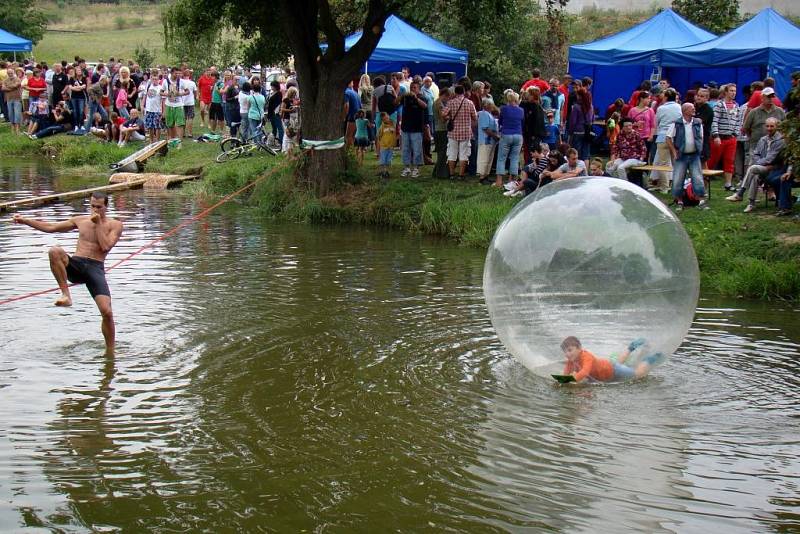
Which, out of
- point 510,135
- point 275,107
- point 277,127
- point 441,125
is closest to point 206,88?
point 277,127

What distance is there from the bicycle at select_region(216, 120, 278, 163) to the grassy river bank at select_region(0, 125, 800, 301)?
37cm

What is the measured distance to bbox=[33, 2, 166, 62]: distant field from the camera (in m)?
51.9

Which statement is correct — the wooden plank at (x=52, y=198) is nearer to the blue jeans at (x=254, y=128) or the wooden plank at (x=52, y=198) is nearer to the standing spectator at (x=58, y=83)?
the blue jeans at (x=254, y=128)

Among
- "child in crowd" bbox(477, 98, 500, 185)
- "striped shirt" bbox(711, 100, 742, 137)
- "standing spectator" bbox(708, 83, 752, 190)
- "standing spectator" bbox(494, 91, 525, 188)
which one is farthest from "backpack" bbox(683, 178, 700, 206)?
"child in crowd" bbox(477, 98, 500, 185)

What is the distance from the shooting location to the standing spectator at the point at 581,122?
19.3 meters

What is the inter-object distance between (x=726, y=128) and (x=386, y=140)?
6431 mm

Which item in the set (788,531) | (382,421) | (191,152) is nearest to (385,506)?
(382,421)

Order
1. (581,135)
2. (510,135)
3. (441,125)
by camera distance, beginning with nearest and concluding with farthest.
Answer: (510,135) → (581,135) → (441,125)

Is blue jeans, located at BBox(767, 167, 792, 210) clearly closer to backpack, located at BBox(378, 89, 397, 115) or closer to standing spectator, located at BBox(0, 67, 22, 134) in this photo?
backpack, located at BBox(378, 89, 397, 115)

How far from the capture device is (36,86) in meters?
29.1

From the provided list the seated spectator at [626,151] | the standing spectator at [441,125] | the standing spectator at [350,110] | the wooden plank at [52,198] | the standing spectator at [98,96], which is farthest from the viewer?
the standing spectator at [98,96]

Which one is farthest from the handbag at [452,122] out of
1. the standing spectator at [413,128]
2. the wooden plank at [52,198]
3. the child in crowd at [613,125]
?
the wooden plank at [52,198]

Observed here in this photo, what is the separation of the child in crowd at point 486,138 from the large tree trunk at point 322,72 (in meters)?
2.42

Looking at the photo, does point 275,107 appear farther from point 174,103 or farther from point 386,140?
point 386,140
